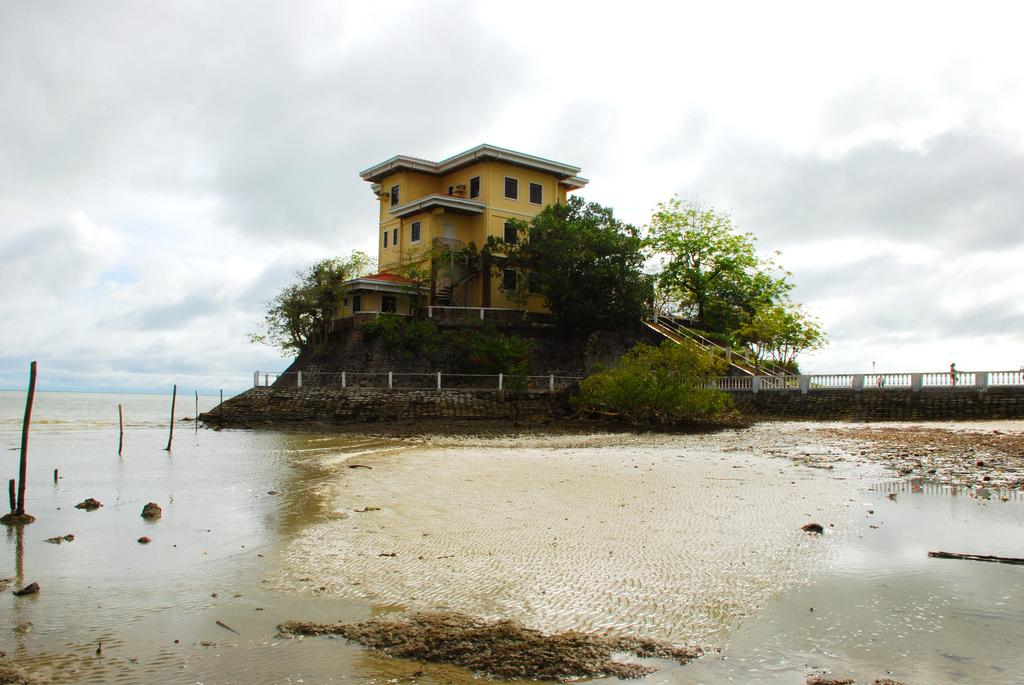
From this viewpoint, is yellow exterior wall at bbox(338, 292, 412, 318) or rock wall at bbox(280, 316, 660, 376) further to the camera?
yellow exterior wall at bbox(338, 292, 412, 318)

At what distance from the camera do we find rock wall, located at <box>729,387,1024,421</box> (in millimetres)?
26688

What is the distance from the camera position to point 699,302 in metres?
47.1

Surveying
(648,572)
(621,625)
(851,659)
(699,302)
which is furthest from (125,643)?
(699,302)

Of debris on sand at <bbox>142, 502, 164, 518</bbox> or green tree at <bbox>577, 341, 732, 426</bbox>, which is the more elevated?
green tree at <bbox>577, 341, 732, 426</bbox>

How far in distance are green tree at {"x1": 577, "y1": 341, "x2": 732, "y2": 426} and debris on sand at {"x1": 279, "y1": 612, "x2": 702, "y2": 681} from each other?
2496 cm

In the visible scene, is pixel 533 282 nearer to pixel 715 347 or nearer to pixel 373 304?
pixel 373 304

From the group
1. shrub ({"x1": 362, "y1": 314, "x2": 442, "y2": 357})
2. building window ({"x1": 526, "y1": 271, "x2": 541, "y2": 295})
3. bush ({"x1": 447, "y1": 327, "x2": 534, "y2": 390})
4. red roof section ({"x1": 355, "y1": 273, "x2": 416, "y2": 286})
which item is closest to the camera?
bush ({"x1": 447, "y1": 327, "x2": 534, "y2": 390})

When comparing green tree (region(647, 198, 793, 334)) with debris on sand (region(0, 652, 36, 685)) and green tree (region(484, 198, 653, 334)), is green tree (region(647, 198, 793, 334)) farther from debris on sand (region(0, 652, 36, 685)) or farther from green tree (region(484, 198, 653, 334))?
debris on sand (region(0, 652, 36, 685))

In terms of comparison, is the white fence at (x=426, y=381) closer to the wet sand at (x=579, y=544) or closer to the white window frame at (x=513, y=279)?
the white window frame at (x=513, y=279)

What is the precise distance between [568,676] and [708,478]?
32.0 feet

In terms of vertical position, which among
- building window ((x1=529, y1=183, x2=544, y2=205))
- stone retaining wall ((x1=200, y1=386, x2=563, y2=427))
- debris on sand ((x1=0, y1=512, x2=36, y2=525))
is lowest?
debris on sand ((x1=0, y1=512, x2=36, y2=525))

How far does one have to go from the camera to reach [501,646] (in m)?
4.98

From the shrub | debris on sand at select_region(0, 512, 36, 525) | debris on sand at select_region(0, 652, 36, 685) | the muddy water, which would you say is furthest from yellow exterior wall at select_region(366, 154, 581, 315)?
debris on sand at select_region(0, 652, 36, 685)

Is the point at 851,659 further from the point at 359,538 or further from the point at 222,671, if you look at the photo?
the point at 359,538
